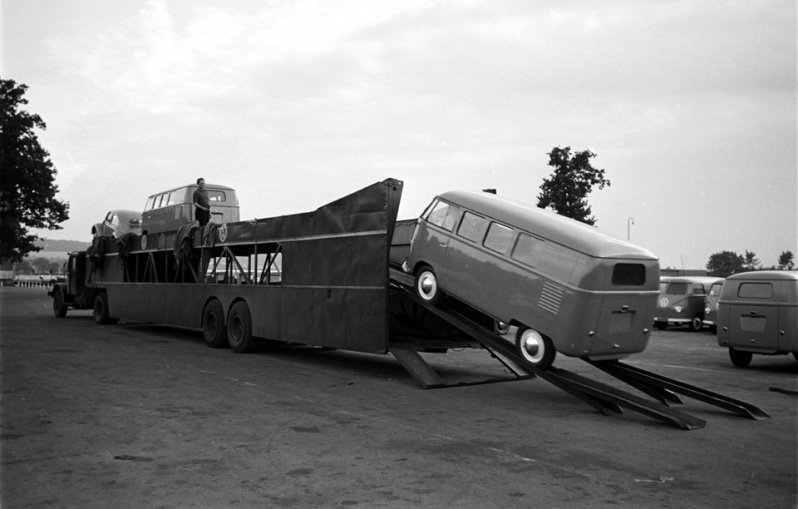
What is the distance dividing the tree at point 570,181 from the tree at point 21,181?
120ft

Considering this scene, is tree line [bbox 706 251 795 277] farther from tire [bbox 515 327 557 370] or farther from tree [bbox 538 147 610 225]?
tire [bbox 515 327 557 370]

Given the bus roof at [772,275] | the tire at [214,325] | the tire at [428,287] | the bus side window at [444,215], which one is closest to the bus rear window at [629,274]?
the bus side window at [444,215]

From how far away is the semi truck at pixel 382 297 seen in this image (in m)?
8.72

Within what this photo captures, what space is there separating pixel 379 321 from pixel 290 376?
74.1 inches

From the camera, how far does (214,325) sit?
15328 millimetres

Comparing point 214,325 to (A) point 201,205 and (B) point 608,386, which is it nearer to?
(A) point 201,205

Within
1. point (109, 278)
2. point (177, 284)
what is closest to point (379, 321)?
point (177, 284)

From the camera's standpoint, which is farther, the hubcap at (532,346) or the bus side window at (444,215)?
the bus side window at (444,215)

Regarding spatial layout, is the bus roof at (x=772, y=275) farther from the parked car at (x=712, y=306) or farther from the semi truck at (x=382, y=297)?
the parked car at (x=712, y=306)

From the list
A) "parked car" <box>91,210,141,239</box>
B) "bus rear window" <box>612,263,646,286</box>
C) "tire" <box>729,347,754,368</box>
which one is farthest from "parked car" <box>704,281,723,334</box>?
"parked car" <box>91,210,141,239</box>

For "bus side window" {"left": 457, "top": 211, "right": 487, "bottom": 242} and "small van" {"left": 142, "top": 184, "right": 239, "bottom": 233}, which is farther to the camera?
"small van" {"left": 142, "top": 184, "right": 239, "bottom": 233}

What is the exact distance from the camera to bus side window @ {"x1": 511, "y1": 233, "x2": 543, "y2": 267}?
30.3 ft

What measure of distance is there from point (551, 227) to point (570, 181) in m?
33.5

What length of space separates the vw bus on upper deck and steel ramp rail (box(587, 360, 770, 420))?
40 centimetres
